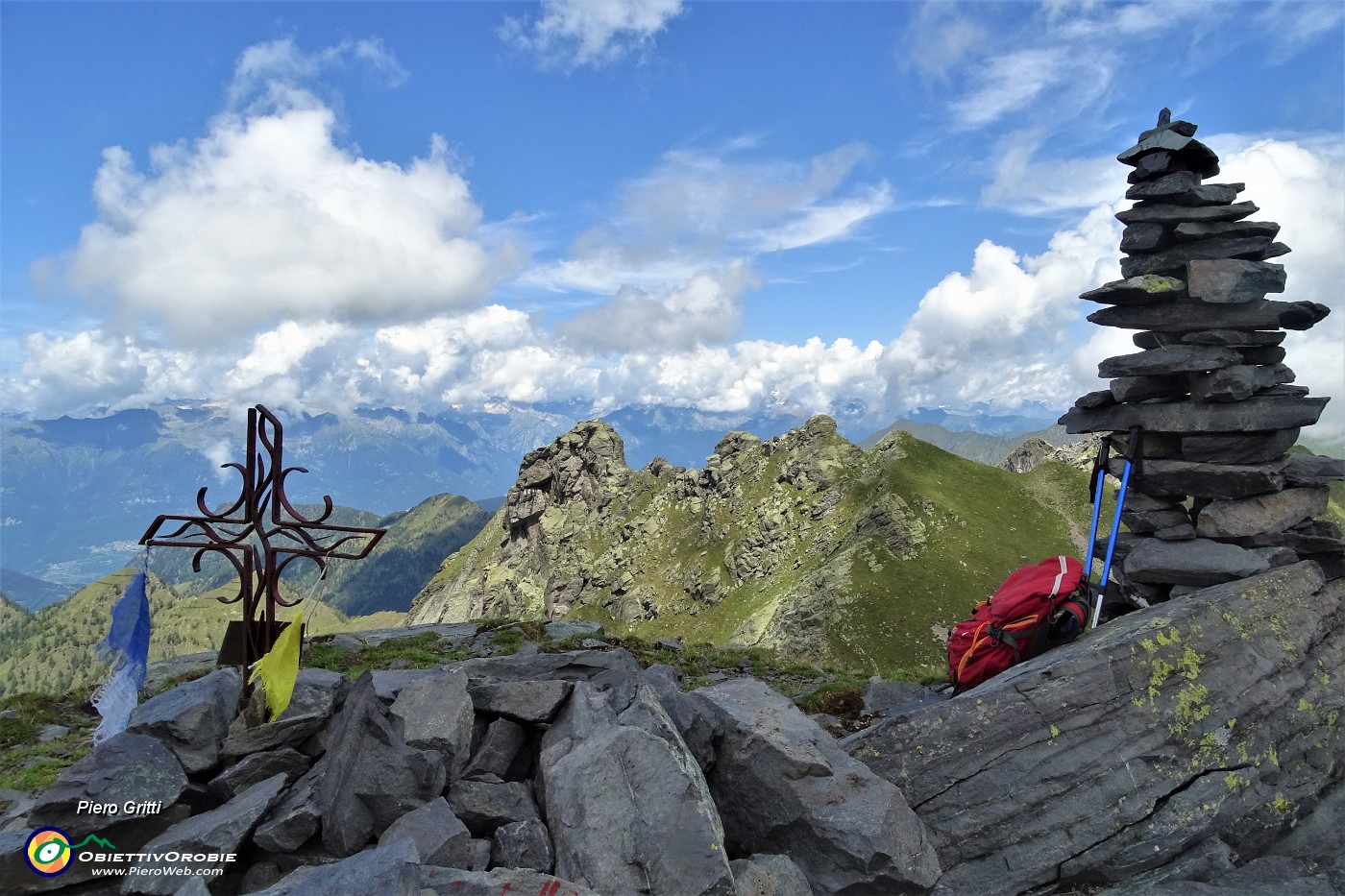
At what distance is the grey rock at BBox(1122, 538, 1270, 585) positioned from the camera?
13.9m

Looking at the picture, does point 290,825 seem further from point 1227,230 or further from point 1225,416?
point 1227,230

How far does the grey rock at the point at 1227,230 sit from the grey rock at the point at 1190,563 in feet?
21.2

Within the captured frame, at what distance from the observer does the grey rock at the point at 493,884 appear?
708 cm

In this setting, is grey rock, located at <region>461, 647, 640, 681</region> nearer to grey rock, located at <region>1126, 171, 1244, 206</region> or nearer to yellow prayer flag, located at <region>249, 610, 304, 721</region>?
yellow prayer flag, located at <region>249, 610, 304, 721</region>

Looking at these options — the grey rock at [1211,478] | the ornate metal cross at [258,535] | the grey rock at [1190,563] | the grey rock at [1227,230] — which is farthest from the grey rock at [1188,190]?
the ornate metal cross at [258,535]

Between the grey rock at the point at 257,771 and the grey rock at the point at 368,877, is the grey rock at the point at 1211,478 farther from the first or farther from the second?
the grey rock at the point at 257,771

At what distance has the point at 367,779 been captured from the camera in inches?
347

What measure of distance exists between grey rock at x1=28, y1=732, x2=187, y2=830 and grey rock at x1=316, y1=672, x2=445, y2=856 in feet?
5.98

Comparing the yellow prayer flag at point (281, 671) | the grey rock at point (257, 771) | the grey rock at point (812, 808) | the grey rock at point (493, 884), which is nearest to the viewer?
the grey rock at point (493, 884)

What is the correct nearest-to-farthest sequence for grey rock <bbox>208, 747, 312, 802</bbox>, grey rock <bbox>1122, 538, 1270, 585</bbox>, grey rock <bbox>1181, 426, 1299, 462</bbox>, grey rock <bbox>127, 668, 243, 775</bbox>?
grey rock <bbox>208, 747, 312, 802</bbox> < grey rock <bbox>127, 668, 243, 775</bbox> < grey rock <bbox>1122, 538, 1270, 585</bbox> < grey rock <bbox>1181, 426, 1299, 462</bbox>

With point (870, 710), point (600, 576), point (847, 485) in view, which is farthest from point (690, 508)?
point (870, 710)

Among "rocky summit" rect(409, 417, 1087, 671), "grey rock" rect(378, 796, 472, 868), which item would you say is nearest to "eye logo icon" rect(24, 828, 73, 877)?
"grey rock" rect(378, 796, 472, 868)

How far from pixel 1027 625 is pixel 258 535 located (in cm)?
1293

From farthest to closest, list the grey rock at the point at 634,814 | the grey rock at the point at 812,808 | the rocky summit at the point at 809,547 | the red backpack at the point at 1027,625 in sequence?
1. the rocky summit at the point at 809,547
2. the red backpack at the point at 1027,625
3. the grey rock at the point at 812,808
4. the grey rock at the point at 634,814
